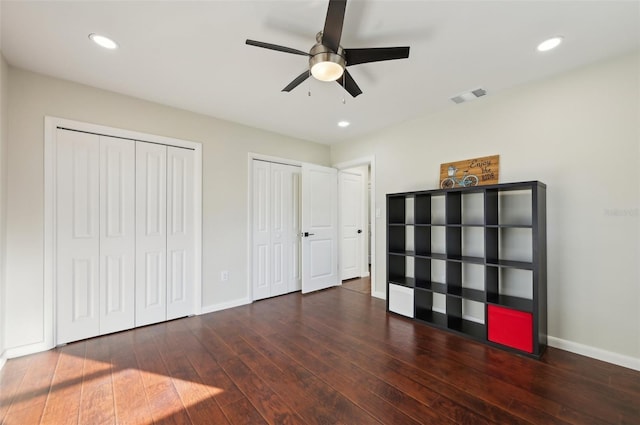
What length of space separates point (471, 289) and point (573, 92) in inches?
83.1

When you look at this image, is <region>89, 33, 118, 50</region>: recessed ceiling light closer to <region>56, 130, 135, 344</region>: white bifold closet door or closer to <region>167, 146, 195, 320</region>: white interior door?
<region>56, 130, 135, 344</region>: white bifold closet door

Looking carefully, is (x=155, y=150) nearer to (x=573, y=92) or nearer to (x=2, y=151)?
(x=2, y=151)

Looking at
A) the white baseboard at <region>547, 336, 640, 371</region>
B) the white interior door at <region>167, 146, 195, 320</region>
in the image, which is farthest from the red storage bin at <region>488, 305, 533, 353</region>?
the white interior door at <region>167, 146, 195, 320</region>

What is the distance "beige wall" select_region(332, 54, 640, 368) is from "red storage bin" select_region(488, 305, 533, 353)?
16.6 inches

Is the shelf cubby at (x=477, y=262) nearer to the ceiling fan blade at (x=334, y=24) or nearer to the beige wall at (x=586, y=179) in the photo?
the beige wall at (x=586, y=179)

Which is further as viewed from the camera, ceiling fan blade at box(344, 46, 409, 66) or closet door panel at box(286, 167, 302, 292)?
closet door panel at box(286, 167, 302, 292)

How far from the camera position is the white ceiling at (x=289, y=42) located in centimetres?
173

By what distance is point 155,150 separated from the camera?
3088 millimetres

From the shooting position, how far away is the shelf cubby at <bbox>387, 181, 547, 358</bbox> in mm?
2379

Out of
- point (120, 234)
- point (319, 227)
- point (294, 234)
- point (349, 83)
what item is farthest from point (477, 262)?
point (120, 234)

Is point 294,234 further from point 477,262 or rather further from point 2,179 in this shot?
point 2,179

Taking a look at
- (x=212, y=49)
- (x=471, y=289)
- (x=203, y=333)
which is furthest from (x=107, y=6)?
(x=471, y=289)

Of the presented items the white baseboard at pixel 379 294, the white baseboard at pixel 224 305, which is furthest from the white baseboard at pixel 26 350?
the white baseboard at pixel 379 294

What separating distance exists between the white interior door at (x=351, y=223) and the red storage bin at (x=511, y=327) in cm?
276
